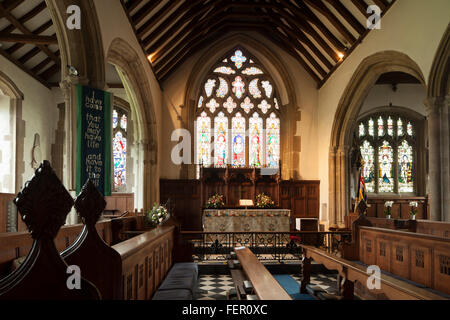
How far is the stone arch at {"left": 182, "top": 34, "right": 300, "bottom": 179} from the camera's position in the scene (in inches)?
499

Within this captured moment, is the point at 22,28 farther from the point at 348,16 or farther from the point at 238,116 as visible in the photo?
the point at 348,16

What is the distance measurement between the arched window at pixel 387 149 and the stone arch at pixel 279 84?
310 centimetres

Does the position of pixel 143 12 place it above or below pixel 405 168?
above

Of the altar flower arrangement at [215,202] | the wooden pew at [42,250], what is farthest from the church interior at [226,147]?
the altar flower arrangement at [215,202]

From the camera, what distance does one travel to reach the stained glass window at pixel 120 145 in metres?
13.4

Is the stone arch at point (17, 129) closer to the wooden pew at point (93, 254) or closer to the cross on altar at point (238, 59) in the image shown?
the cross on altar at point (238, 59)

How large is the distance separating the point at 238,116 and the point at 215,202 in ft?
10.9

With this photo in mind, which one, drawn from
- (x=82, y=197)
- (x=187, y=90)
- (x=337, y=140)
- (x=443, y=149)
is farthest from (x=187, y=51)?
(x=82, y=197)

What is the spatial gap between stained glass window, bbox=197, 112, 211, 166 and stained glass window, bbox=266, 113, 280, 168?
2.03 m

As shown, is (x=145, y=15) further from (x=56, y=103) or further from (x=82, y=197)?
(x=82, y=197)

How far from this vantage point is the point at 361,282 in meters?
3.71

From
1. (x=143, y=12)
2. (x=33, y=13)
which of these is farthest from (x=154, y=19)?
(x=33, y=13)

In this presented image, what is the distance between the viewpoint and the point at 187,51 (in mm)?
12148

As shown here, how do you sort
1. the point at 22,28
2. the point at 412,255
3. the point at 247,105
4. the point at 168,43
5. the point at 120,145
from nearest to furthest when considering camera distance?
the point at 412,255
the point at 22,28
the point at 168,43
the point at 247,105
the point at 120,145
